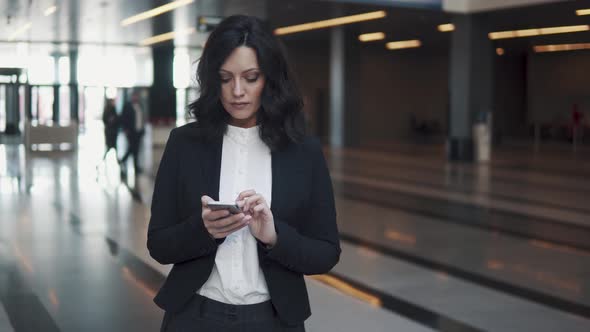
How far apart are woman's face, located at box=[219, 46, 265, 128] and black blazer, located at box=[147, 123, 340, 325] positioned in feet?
0.37

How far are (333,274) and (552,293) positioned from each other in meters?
1.92

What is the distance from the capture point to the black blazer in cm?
209

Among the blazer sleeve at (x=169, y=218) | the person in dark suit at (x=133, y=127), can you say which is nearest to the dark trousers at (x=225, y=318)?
the blazer sleeve at (x=169, y=218)

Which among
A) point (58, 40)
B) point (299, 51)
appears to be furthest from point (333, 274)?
point (299, 51)

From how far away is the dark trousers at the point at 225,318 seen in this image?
209cm

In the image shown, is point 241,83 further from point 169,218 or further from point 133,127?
point 133,127

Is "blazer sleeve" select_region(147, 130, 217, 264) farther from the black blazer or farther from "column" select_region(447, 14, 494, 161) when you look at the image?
"column" select_region(447, 14, 494, 161)

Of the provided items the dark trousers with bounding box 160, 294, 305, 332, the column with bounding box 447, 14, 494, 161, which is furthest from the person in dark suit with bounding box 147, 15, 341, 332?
the column with bounding box 447, 14, 494, 161

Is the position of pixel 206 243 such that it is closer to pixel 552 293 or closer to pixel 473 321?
pixel 473 321

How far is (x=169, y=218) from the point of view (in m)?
2.17

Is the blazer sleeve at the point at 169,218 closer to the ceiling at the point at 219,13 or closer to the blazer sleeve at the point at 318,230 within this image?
the blazer sleeve at the point at 318,230

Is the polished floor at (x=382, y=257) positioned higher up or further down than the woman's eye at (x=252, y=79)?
further down

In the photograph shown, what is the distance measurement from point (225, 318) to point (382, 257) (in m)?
6.32

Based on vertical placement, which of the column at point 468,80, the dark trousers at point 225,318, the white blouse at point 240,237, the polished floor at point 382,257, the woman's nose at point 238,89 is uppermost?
the column at point 468,80
